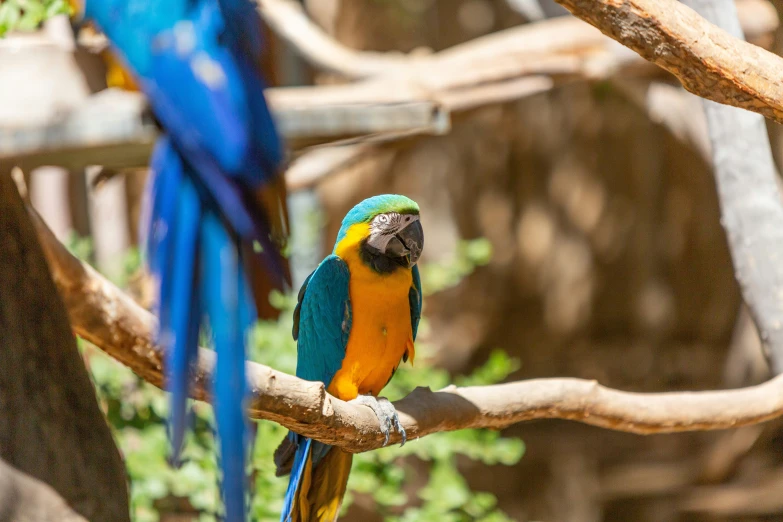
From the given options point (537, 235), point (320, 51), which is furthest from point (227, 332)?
point (537, 235)

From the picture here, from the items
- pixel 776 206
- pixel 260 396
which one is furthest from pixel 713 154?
pixel 260 396

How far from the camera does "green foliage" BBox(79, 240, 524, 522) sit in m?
1.65

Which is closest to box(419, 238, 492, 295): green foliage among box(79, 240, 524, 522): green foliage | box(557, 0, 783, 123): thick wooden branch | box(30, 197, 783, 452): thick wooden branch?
box(79, 240, 524, 522): green foliage

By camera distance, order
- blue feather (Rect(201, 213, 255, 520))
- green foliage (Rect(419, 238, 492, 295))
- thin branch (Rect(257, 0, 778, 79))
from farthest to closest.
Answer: thin branch (Rect(257, 0, 778, 79))
green foliage (Rect(419, 238, 492, 295))
blue feather (Rect(201, 213, 255, 520))

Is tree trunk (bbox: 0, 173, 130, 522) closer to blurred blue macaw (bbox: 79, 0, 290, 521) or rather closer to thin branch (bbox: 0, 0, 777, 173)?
blurred blue macaw (bbox: 79, 0, 290, 521)

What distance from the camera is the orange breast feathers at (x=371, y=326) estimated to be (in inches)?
47.3

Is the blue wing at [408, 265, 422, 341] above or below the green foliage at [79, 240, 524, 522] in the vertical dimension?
above

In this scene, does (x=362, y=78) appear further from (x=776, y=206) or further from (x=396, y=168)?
(x=776, y=206)

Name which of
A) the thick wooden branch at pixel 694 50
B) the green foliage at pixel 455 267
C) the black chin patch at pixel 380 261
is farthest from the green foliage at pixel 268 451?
the thick wooden branch at pixel 694 50

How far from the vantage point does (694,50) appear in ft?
3.22

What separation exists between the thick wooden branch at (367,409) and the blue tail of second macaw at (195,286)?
0.08 m

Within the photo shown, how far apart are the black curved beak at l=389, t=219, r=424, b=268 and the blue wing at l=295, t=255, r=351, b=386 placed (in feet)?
0.39

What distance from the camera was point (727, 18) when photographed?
1.41 m

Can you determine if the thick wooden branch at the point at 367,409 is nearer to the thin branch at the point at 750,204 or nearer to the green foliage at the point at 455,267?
the thin branch at the point at 750,204
